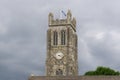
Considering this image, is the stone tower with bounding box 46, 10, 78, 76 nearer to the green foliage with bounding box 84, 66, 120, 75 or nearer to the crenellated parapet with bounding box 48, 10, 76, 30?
the crenellated parapet with bounding box 48, 10, 76, 30

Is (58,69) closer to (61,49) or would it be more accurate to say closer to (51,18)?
(61,49)

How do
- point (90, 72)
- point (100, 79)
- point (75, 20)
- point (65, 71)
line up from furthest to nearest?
1. point (75, 20)
2. point (65, 71)
3. point (90, 72)
4. point (100, 79)

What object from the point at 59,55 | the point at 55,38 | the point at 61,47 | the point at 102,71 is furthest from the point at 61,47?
the point at 102,71

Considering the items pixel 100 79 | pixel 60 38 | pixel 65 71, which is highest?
pixel 60 38

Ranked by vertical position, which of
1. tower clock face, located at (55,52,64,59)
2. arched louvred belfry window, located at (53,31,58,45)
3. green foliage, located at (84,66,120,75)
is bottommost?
green foliage, located at (84,66,120,75)

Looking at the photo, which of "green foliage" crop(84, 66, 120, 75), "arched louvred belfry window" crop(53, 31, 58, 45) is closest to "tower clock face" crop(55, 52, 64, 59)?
"arched louvred belfry window" crop(53, 31, 58, 45)

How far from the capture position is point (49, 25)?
12381 centimetres

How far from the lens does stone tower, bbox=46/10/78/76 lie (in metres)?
119

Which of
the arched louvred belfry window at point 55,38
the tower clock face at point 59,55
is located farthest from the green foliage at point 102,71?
the arched louvred belfry window at point 55,38

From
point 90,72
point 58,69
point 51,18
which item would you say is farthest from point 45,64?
point 90,72

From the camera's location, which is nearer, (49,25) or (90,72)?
(90,72)

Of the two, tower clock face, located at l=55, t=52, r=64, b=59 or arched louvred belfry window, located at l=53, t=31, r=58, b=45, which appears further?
arched louvred belfry window, located at l=53, t=31, r=58, b=45

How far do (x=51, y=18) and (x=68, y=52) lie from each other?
10.6 metres

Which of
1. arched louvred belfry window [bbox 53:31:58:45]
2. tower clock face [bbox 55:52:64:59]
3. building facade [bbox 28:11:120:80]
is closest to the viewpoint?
building facade [bbox 28:11:120:80]
